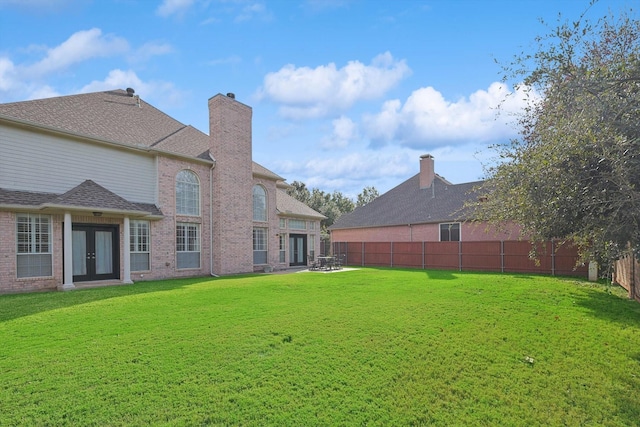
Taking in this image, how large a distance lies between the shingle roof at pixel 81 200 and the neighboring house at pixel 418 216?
55.0ft

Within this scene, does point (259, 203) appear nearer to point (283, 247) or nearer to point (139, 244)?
point (283, 247)

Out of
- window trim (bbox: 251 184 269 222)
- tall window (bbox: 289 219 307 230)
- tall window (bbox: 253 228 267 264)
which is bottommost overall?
tall window (bbox: 253 228 267 264)

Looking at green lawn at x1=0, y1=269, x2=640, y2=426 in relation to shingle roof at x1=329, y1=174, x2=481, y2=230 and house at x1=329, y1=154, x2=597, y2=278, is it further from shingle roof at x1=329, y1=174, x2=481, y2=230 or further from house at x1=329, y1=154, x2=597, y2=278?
shingle roof at x1=329, y1=174, x2=481, y2=230

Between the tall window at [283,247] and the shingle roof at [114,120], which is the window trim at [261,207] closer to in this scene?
the tall window at [283,247]

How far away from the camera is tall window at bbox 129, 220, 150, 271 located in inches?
564

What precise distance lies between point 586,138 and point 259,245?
16.6m

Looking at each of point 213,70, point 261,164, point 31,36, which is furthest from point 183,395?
point 261,164

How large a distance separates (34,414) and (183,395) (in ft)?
4.67

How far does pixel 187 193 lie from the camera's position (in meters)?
16.3

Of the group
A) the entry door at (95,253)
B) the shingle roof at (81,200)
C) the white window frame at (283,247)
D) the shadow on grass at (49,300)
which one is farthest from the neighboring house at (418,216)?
the entry door at (95,253)

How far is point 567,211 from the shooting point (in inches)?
224

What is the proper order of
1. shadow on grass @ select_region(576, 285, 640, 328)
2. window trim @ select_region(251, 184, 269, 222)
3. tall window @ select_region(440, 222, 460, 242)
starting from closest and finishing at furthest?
shadow on grass @ select_region(576, 285, 640, 328) → window trim @ select_region(251, 184, 269, 222) → tall window @ select_region(440, 222, 460, 242)

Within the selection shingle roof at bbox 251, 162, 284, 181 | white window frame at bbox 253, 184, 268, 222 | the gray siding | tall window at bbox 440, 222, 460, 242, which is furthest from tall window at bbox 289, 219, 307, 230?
the gray siding

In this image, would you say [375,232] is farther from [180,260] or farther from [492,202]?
[492,202]
